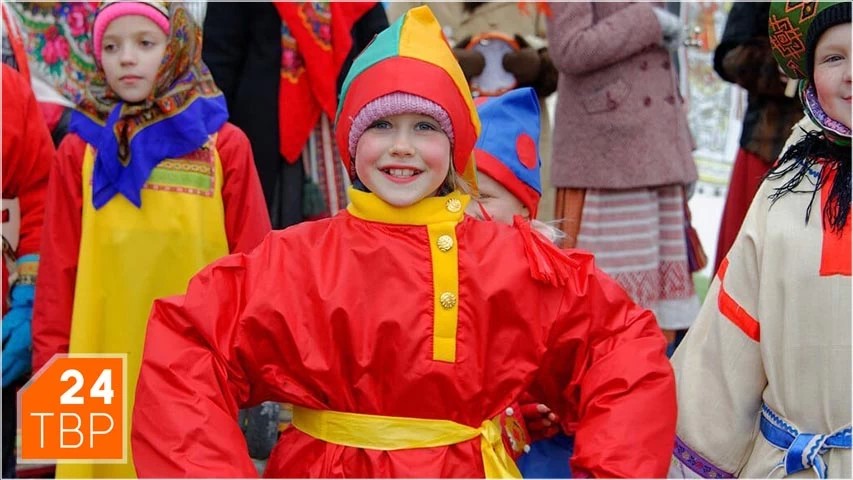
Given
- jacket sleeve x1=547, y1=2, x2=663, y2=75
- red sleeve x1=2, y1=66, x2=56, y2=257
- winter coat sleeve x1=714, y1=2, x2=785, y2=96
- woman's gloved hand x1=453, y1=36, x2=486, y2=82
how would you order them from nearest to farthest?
red sleeve x1=2, y1=66, x2=56, y2=257 → jacket sleeve x1=547, y1=2, x2=663, y2=75 → winter coat sleeve x1=714, y1=2, x2=785, y2=96 → woman's gloved hand x1=453, y1=36, x2=486, y2=82

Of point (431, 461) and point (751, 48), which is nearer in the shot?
point (431, 461)

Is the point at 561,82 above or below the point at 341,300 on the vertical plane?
above

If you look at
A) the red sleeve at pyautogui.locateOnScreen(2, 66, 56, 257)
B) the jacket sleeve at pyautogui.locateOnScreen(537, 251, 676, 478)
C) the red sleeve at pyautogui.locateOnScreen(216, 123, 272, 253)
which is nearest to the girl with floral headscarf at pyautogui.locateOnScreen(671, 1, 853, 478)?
the jacket sleeve at pyautogui.locateOnScreen(537, 251, 676, 478)

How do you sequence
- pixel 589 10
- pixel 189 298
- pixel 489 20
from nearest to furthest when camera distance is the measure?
pixel 189 298, pixel 589 10, pixel 489 20

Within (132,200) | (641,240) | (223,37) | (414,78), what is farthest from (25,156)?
(641,240)

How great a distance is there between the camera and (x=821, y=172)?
117 inches

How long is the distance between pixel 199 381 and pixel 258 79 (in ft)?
8.20

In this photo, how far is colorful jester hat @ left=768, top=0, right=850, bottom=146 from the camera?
112 inches

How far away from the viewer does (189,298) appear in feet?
8.95

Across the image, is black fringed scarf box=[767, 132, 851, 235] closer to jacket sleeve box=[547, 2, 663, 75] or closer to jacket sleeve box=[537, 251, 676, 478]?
jacket sleeve box=[537, 251, 676, 478]

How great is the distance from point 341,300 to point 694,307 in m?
3.05

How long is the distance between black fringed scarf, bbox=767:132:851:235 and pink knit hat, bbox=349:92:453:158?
2.80 ft

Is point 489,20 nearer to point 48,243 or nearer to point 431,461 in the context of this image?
point 48,243

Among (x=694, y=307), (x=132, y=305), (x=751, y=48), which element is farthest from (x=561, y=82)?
(x=132, y=305)
